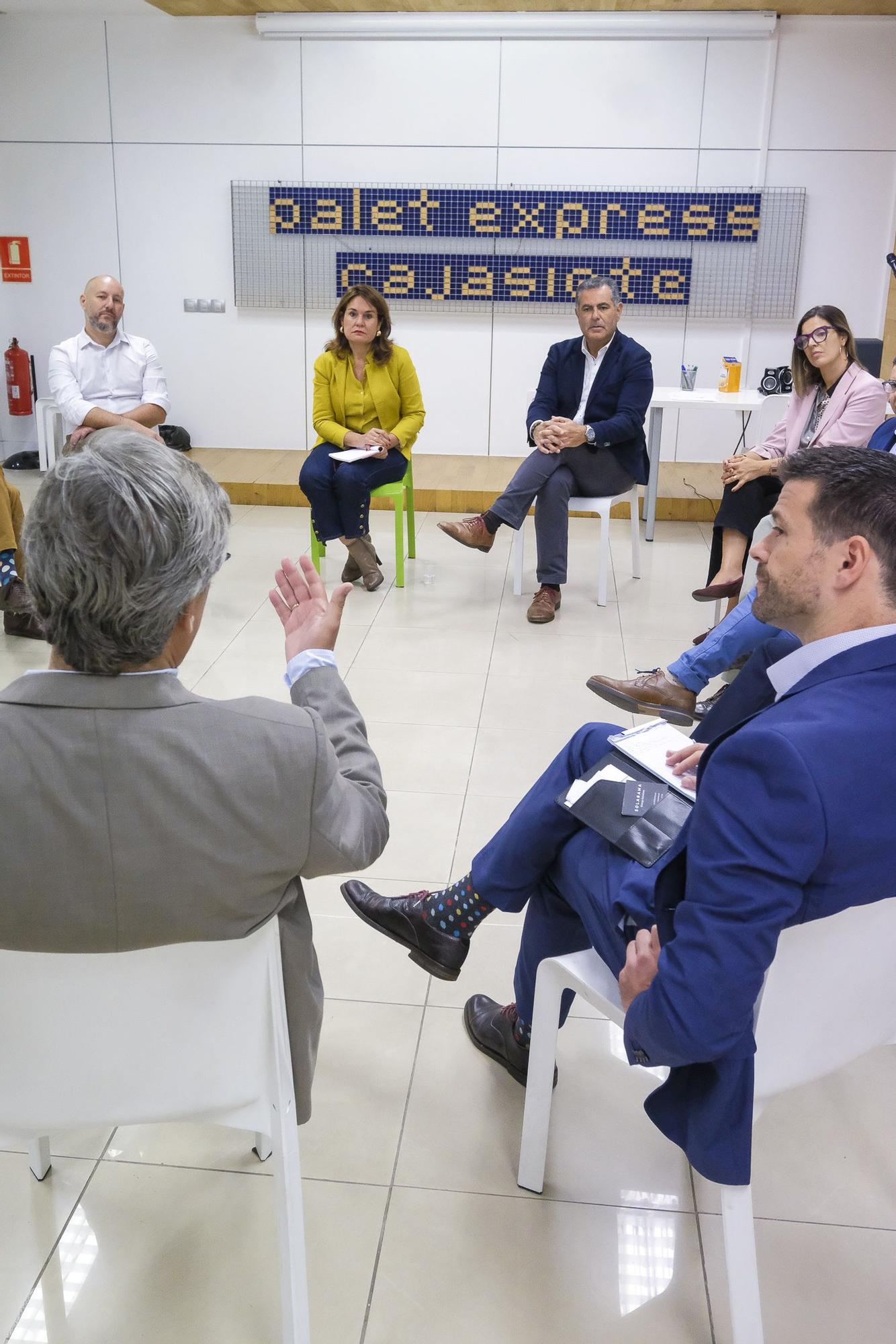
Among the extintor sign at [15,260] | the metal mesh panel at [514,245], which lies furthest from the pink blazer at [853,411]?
the extintor sign at [15,260]

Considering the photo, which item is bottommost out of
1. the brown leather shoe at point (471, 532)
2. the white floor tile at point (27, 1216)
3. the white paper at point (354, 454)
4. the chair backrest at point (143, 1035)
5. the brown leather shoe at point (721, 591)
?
the white floor tile at point (27, 1216)

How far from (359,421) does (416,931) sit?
3399mm

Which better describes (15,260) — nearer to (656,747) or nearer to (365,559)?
(365,559)

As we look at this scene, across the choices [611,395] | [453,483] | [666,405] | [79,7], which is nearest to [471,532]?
[611,395]

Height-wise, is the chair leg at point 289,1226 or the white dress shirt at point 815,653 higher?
the white dress shirt at point 815,653

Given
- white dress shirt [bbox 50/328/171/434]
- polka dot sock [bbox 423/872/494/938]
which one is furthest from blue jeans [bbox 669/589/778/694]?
white dress shirt [bbox 50/328/171/434]

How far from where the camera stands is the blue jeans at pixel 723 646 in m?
3.38

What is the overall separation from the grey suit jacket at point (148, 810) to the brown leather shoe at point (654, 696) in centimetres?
233

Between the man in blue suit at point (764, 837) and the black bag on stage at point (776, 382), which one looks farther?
the black bag on stage at point (776, 382)

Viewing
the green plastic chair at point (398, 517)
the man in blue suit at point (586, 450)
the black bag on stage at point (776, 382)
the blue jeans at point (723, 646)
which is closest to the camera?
the blue jeans at point (723, 646)

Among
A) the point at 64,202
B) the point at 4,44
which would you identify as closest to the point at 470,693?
the point at 64,202

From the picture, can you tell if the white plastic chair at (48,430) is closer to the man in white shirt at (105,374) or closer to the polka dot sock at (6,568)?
the man in white shirt at (105,374)

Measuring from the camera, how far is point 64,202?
7.38 metres

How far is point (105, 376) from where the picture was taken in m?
5.55
